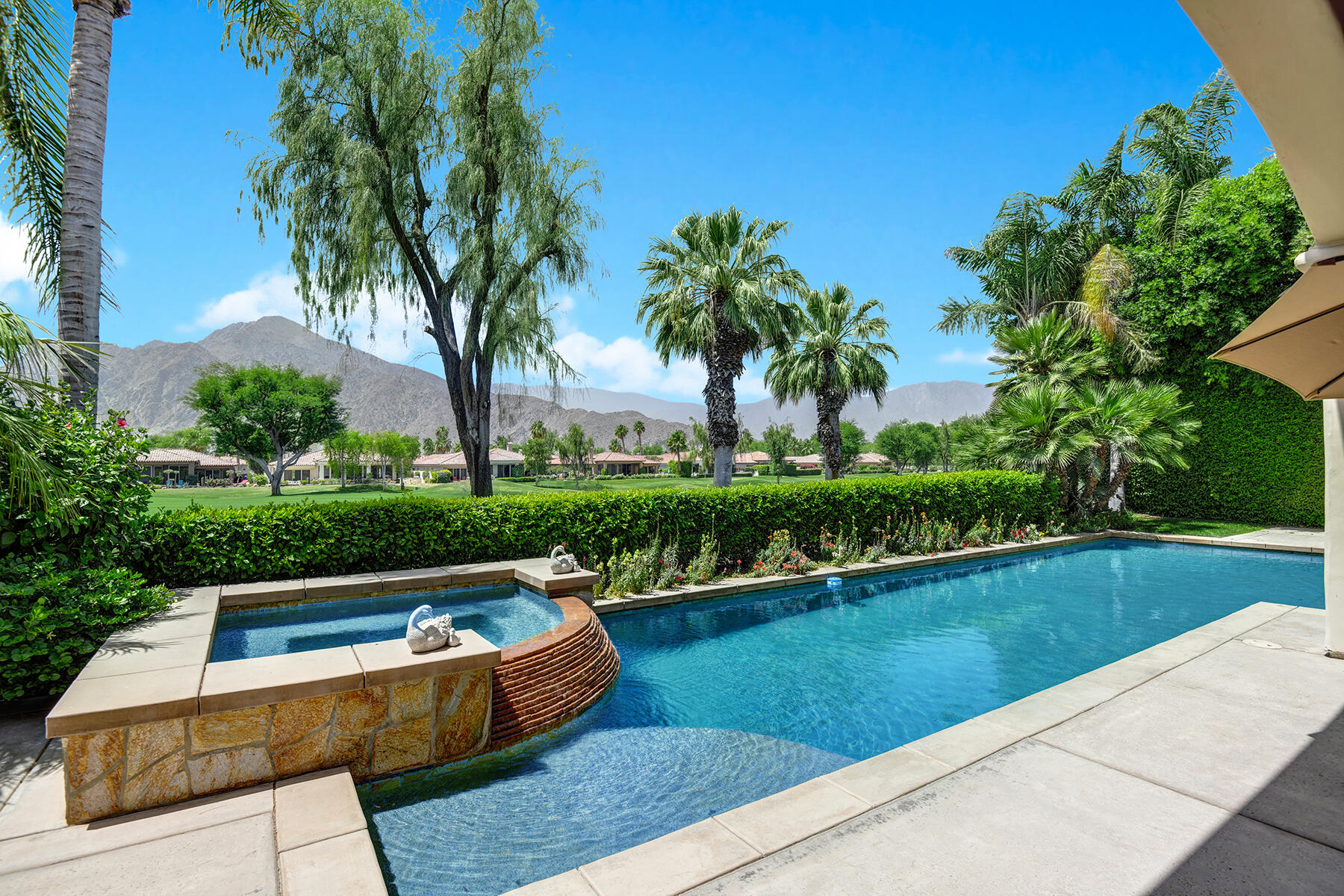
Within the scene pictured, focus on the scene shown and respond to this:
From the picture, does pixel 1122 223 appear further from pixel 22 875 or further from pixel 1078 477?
pixel 22 875

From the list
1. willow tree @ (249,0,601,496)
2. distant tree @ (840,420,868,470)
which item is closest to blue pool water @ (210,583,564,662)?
willow tree @ (249,0,601,496)

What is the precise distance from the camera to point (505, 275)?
13039mm

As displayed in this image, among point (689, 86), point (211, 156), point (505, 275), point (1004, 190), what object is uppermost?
point (1004, 190)

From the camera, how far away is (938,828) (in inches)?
112

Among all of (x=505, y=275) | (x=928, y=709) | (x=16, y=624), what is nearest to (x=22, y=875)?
(x=16, y=624)

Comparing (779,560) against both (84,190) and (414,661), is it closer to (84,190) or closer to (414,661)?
(414,661)

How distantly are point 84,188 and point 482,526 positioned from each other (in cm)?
563

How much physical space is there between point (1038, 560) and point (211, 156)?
19.4 meters

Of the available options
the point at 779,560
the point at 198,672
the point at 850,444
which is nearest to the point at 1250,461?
the point at 779,560

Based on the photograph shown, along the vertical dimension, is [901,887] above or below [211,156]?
below

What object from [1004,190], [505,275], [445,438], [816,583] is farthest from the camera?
[445,438]

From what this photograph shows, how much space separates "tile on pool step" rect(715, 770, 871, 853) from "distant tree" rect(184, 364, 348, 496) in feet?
167

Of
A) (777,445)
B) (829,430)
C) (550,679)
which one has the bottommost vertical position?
(550,679)

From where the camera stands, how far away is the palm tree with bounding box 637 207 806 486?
15.8 metres
